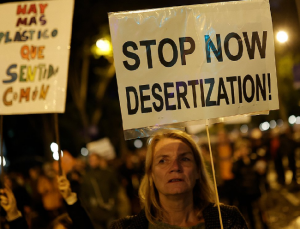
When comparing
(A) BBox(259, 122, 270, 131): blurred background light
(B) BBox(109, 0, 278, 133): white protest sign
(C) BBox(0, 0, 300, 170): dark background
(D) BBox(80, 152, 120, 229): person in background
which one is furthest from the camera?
(A) BBox(259, 122, 270, 131): blurred background light

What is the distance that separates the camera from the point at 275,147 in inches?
712

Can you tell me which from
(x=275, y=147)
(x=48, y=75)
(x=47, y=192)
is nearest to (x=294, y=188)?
(x=275, y=147)

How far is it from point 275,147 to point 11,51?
48.3 feet

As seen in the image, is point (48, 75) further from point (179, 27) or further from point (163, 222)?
point (163, 222)

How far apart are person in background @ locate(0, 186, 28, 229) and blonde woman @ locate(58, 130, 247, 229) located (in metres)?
1.47

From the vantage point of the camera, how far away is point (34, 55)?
188 inches

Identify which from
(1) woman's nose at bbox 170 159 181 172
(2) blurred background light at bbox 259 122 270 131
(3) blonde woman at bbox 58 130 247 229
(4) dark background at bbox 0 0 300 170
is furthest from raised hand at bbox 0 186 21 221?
(2) blurred background light at bbox 259 122 270 131

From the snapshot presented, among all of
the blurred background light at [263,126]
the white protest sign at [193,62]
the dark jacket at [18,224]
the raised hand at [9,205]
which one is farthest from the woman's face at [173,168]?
the blurred background light at [263,126]

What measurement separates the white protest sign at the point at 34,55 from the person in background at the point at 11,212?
0.79 m

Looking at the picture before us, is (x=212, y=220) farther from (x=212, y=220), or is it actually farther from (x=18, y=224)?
(x=18, y=224)

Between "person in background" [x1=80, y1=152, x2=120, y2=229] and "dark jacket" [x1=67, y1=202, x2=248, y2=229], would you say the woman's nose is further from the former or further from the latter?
"person in background" [x1=80, y1=152, x2=120, y2=229]

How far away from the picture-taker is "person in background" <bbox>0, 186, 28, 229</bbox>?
4443 mm

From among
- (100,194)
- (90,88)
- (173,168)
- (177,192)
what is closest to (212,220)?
(177,192)

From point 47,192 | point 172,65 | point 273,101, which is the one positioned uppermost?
point 172,65
